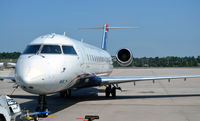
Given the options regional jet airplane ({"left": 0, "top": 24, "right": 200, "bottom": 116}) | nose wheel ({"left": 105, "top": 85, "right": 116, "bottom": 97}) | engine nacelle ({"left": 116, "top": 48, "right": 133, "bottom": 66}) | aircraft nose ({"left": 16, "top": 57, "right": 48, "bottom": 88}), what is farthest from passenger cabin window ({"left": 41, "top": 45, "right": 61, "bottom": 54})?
engine nacelle ({"left": 116, "top": 48, "right": 133, "bottom": 66})

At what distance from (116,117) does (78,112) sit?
1.78m

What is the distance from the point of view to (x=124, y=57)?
1995 centimetres

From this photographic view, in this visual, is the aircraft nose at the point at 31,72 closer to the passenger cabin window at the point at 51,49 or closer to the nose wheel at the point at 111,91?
the passenger cabin window at the point at 51,49

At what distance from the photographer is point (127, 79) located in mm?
14805

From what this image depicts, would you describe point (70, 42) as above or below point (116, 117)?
above

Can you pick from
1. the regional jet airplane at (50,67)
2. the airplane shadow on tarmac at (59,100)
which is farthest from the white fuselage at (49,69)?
the airplane shadow on tarmac at (59,100)

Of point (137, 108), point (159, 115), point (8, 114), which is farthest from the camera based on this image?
point (137, 108)

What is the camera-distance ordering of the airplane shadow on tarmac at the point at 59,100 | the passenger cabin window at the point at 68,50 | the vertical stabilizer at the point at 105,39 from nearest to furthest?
the passenger cabin window at the point at 68,50
the airplane shadow on tarmac at the point at 59,100
the vertical stabilizer at the point at 105,39

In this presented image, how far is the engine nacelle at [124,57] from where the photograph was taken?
19.7 metres

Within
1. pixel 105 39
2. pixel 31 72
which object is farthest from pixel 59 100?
pixel 105 39

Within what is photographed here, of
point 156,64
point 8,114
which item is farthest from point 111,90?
point 156,64

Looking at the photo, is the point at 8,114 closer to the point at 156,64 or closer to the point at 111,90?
the point at 111,90

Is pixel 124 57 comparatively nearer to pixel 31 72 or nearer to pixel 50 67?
pixel 50 67

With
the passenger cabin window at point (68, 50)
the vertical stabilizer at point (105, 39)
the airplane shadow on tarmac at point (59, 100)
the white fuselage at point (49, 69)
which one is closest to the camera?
the white fuselage at point (49, 69)
